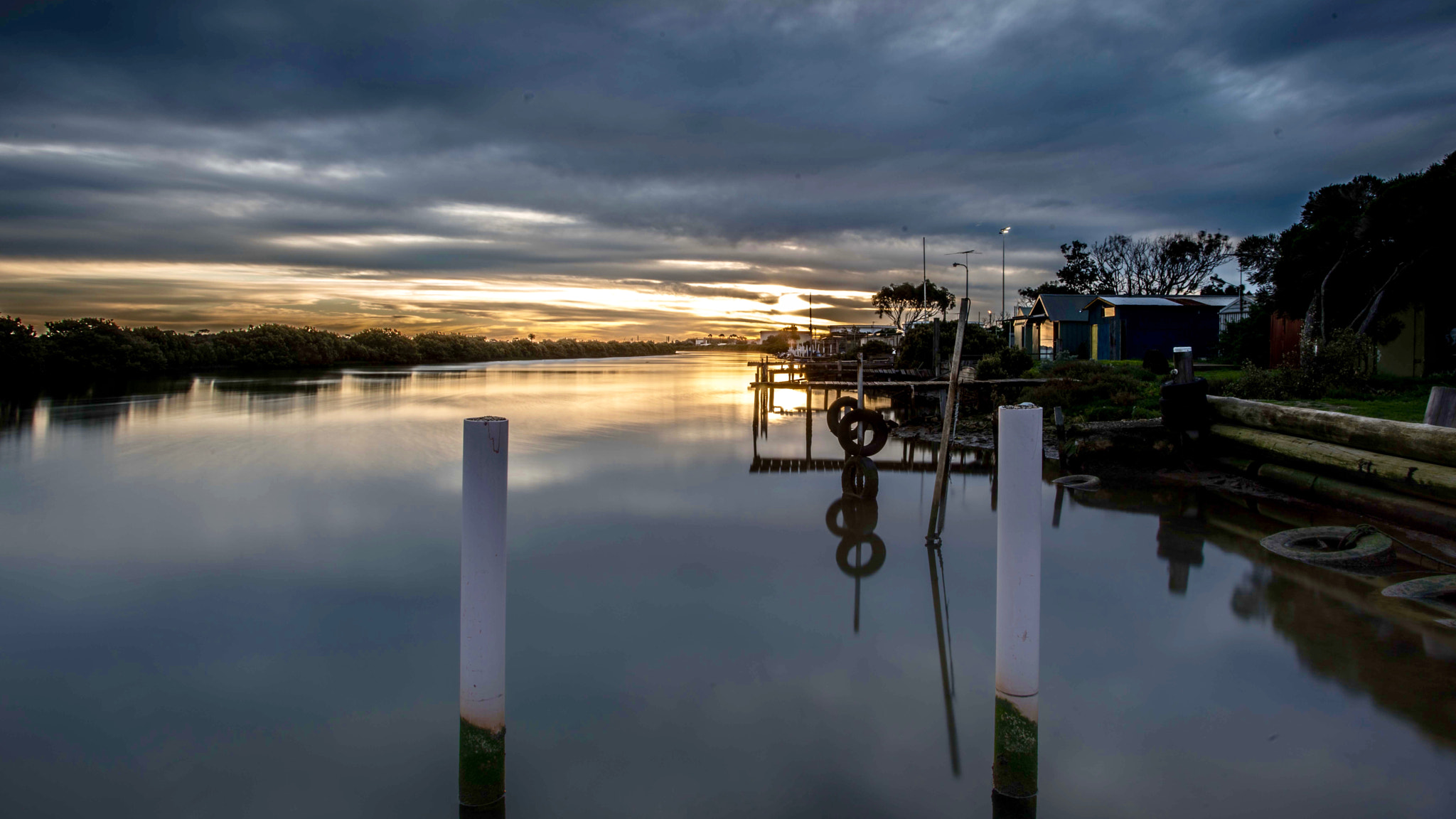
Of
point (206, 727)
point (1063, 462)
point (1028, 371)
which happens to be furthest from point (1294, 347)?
point (206, 727)

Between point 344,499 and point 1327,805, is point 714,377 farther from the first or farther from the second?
point 1327,805

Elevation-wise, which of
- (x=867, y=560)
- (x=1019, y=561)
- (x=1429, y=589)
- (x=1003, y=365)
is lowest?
(x=867, y=560)

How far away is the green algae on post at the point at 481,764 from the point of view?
4062 mm

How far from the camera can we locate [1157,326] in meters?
39.0

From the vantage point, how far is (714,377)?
7394 cm

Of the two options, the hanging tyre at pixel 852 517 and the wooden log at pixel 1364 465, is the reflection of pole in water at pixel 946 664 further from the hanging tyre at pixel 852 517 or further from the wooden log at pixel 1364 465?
the wooden log at pixel 1364 465

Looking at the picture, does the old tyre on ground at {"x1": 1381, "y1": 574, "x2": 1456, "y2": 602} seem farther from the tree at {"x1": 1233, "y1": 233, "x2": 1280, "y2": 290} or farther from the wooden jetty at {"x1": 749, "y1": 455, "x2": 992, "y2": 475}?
the tree at {"x1": 1233, "y1": 233, "x2": 1280, "y2": 290}

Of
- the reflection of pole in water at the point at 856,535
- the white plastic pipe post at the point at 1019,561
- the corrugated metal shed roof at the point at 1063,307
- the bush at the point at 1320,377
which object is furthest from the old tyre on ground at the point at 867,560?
the corrugated metal shed roof at the point at 1063,307

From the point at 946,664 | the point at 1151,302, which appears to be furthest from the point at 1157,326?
the point at 946,664

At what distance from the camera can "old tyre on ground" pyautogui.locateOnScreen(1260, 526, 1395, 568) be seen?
885 centimetres

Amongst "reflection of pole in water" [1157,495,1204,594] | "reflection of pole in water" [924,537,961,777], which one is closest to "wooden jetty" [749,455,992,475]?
"reflection of pole in water" [1157,495,1204,594]

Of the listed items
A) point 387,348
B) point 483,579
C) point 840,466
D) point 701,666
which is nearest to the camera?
point 483,579

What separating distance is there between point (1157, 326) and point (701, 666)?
39.3 meters

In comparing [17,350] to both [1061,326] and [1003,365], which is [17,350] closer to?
[1003,365]
